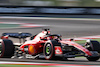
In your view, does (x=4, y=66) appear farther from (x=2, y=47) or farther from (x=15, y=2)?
(x=15, y=2)

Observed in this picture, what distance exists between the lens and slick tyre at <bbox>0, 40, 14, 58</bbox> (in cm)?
870

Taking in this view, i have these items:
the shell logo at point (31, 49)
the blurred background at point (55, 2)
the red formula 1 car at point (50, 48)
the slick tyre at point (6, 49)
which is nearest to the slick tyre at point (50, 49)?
the red formula 1 car at point (50, 48)

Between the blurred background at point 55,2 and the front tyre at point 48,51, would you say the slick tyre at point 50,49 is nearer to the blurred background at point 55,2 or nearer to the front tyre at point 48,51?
the front tyre at point 48,51

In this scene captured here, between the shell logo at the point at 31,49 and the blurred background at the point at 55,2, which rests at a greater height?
the blurred background at the point at 55,2

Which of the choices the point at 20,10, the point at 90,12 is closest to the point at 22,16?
the point at 20,10

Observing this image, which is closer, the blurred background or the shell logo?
the shell logo

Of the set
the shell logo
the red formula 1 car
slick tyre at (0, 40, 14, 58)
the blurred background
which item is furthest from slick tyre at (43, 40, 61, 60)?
the blurred background

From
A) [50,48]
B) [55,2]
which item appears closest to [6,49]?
[50,48]

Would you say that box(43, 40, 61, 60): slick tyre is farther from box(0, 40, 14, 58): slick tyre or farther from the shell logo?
box(0, 40, 14, 58): slick tyre

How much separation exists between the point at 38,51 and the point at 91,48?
1.58 metres

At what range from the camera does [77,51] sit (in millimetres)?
7816

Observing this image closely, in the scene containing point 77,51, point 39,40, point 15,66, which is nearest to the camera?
point 15,66

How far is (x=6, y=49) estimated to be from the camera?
8750 mm

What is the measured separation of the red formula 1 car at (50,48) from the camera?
25.2 ft
